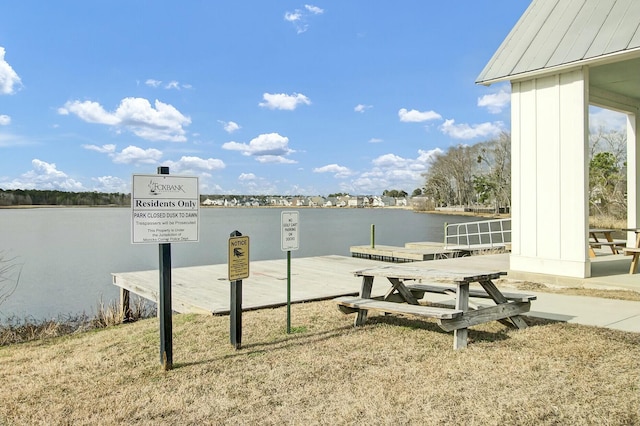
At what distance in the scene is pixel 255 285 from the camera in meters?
8.84

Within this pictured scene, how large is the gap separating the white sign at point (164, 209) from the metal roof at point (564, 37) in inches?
235

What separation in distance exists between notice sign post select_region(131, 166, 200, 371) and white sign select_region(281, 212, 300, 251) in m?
1.21

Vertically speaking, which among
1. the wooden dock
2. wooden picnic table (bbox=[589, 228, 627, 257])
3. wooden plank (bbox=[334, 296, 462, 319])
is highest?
wooden picnic table (bbox=[589, 228, 627, 257])

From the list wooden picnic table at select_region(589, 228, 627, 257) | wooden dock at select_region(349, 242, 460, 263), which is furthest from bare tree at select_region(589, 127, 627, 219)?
wooden picnic table at select_region(589, 228, 627, 257)

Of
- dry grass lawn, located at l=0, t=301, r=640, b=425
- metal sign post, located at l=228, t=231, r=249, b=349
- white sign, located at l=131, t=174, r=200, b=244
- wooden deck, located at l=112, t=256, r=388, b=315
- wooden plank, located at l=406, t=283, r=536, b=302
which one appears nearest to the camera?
dry grass lawn, located at l=0, t=301, r=640, b=425

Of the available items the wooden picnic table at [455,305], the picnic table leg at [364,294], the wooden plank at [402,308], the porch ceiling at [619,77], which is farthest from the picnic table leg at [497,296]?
the porch ceiling at [619,77]

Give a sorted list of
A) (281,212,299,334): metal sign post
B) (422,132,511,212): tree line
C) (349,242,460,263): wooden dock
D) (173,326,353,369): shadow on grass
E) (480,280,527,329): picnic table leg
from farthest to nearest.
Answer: (422,132,511,212): tree line, (349,242,460,263): wooden dock, (281,212,299,334): metal sign post, (480,280,527,329): picnic table leg, (173,326,353,369): shadow on grass

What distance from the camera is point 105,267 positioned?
1781 cm

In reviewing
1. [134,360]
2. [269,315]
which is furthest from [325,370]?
[269,315]

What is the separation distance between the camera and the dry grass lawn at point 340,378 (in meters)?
3.08

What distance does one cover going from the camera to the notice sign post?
4020 millimetres

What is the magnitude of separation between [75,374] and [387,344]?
2.65 meters

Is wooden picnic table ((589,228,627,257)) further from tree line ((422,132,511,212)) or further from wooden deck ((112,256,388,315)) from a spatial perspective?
tree line ((422,132,511,212))

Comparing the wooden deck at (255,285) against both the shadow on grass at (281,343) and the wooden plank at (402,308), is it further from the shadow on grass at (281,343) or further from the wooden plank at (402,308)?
the wooden plank at (402,308)
